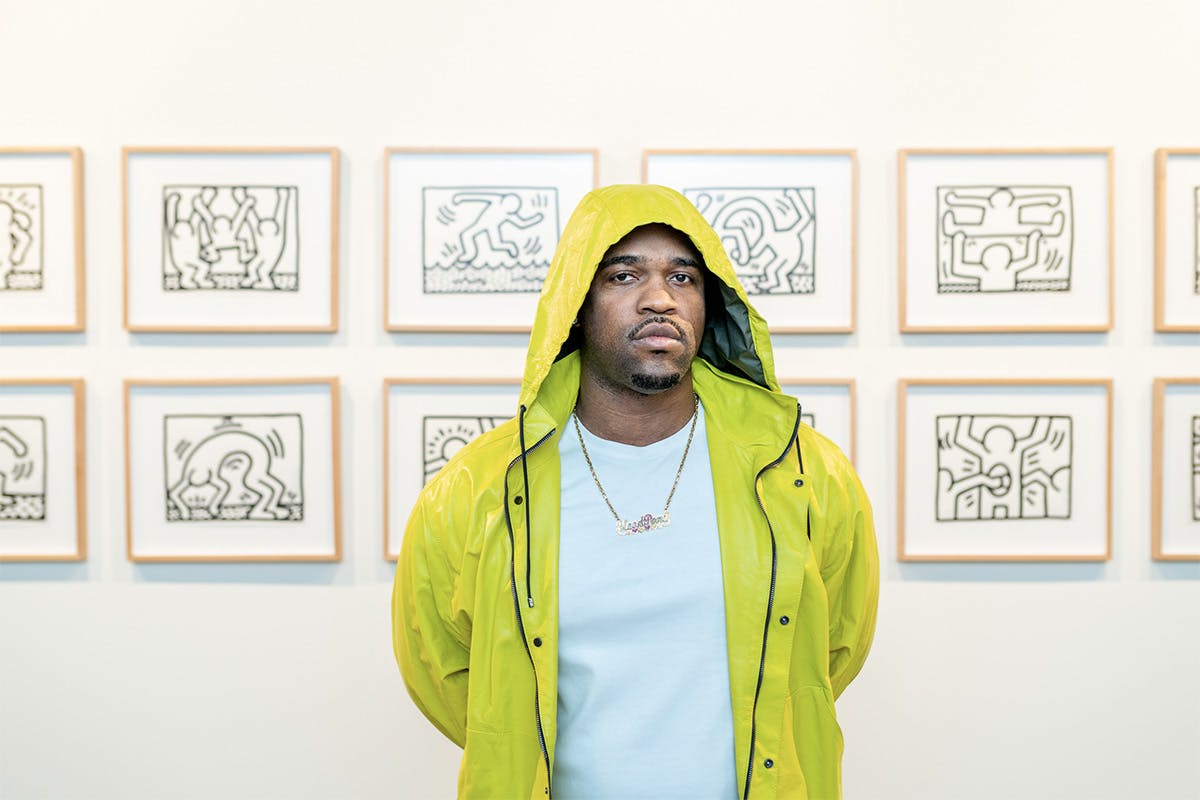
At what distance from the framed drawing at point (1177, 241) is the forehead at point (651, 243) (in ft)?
4.31

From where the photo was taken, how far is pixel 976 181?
2125 mm

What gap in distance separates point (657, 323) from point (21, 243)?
1646 mm

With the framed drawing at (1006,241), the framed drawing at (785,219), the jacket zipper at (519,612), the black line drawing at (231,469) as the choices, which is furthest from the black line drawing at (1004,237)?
the black line drawing at (231,469)

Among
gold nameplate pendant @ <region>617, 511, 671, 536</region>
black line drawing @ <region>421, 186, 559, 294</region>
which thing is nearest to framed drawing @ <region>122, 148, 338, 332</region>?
black line drawing @ <region>421, 186, 559, 294</region>

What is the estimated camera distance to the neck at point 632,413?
152 centimetres

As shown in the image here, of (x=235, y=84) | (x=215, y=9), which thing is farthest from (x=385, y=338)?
(x=215, y=9)

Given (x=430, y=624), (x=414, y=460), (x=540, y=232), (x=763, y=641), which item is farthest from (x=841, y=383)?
(x=430, y=624)

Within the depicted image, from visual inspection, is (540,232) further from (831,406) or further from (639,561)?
(639,561)

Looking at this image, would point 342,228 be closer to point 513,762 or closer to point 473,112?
point 473,112

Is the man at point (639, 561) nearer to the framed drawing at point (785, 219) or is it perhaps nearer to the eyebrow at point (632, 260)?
the eyebrow at point (632, 260)

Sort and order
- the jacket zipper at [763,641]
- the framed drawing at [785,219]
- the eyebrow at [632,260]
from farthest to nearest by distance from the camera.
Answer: the framed drawing at [785,219]
the eyebrow at [632,260]
the jacket zipper at [763,641]

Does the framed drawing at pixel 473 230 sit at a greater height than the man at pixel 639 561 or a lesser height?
greater

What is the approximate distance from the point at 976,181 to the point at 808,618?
48.2 inches

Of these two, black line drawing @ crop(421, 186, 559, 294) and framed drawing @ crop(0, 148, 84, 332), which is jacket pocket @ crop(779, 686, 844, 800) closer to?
black line drawing @ crop(421, 186, 559, 294)
